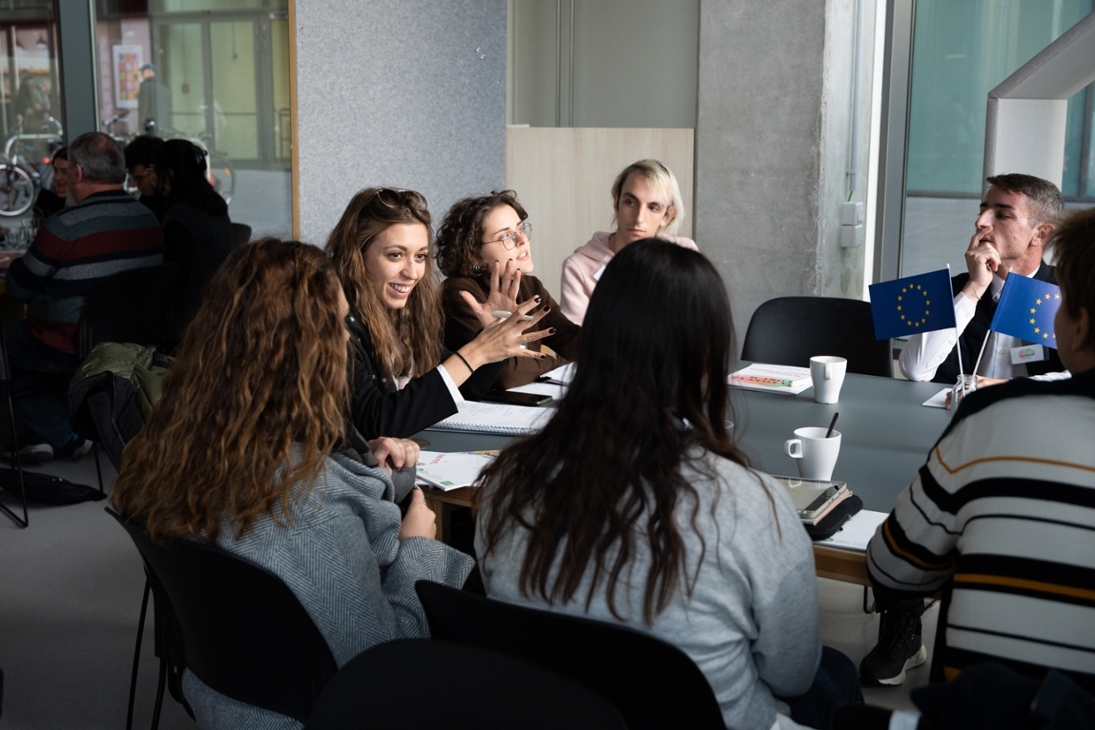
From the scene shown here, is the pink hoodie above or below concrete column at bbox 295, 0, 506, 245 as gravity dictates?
below

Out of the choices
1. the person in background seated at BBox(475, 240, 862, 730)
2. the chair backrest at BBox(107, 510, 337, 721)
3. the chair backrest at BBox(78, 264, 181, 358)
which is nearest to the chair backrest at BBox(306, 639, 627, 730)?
the person in background seated at BBox(475, 240, 862, 730)

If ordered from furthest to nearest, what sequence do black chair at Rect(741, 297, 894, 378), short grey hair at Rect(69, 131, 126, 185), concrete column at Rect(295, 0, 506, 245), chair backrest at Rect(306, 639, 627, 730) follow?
concrete column at Rect(295, 0, 506, 245) < short grey hair at Rect(69, 131, 126, 185) < black chair at Rect(741, 297, 894, 378) < chair backrest at Rect(306, 639, 627, 730)

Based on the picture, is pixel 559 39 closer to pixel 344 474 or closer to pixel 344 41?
pixel 344 41

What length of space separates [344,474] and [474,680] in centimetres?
60

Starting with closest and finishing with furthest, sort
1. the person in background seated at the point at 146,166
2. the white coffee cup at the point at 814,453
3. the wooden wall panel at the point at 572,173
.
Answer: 1. the white coffee cup at the point at 814,453
2. the person in background seated at the point at 146,166
3. the wooden wall panel at the point at 572,173

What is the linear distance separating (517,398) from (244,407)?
41.6 inches

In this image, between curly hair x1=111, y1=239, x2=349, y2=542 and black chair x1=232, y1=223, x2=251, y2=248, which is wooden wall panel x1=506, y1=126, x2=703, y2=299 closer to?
black chair x1=232, y1=223, x2=251, y2=248

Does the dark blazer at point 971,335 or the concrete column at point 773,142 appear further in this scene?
the concrete column at point 773,142

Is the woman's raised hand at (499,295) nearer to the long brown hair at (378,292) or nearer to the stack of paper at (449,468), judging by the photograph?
the long brown hair at (378,292)

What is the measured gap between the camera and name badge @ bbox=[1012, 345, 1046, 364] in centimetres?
248

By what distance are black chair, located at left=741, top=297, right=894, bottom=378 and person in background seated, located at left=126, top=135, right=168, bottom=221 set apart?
2.78 metres

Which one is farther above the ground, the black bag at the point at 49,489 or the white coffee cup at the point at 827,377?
the white coffee cup at the point at 827,377

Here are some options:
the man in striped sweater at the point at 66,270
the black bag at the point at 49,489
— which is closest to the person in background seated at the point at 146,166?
the man in striped sweater at the point at 66,270

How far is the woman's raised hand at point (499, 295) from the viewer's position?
2839 mm
